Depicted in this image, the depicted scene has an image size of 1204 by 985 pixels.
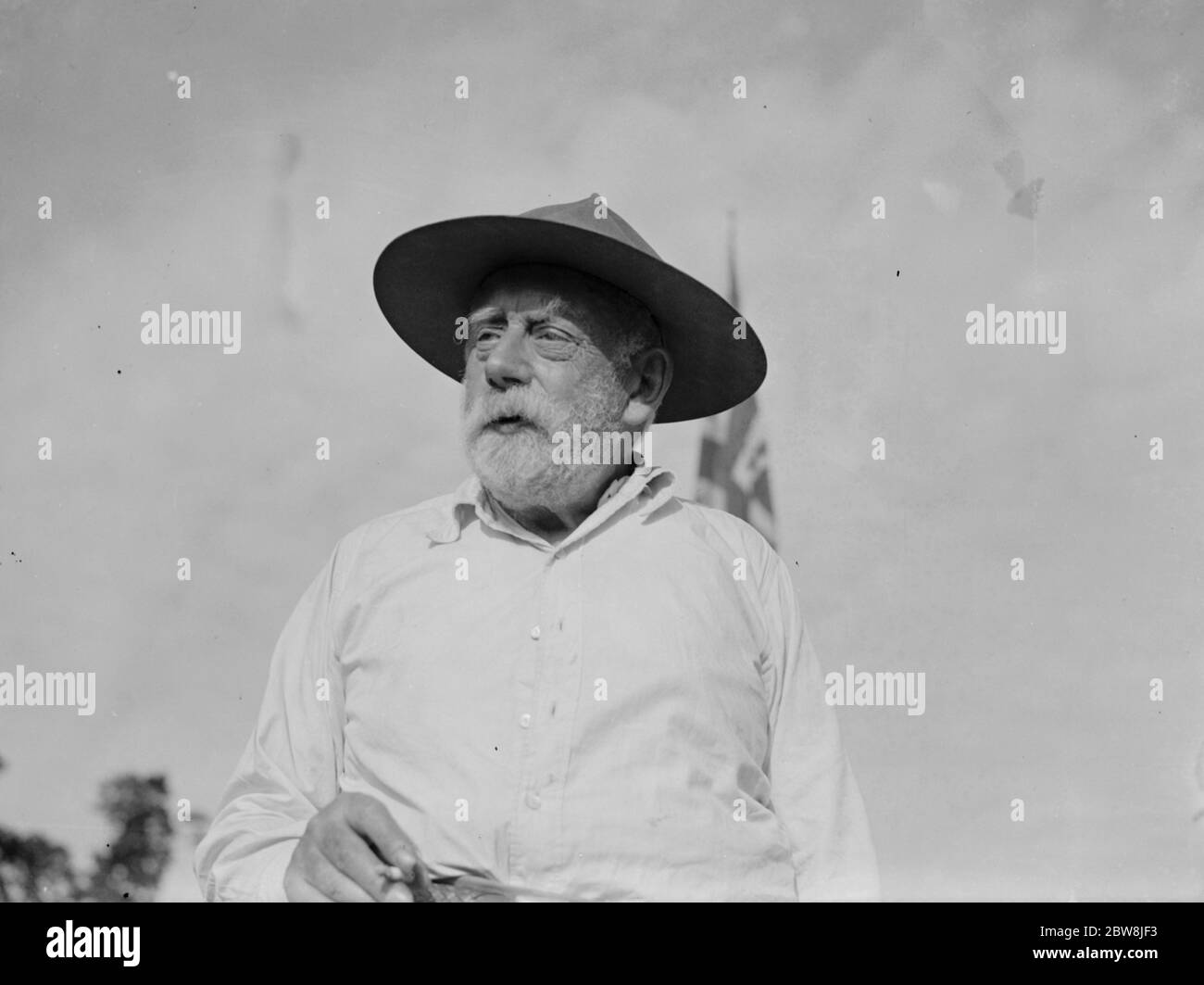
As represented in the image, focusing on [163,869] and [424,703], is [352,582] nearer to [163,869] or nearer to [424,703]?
[424,703]

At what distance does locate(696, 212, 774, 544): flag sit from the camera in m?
3.74

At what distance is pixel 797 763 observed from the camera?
3.21 metres

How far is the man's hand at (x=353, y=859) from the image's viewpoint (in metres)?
2.74

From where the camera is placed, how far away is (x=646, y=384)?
3.49 meters

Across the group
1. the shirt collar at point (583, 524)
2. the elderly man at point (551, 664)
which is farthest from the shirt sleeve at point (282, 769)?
the shirt collar at point (583, 524)

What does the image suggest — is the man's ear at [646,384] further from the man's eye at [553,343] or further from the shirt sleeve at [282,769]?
the shirt sleeve at [282,769]

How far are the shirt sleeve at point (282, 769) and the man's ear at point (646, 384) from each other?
28.4 inches

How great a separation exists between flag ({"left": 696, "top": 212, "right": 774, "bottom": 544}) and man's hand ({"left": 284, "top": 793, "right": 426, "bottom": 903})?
1.25 meters

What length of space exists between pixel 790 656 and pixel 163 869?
136 cm

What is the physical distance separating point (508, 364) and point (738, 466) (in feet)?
2.56

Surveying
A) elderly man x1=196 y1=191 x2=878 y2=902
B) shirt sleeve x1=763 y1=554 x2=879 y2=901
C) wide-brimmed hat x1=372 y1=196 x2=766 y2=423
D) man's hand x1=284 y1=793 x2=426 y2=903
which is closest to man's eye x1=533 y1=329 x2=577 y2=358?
elderly man x1=196 y1=191 x2=878 y2=902

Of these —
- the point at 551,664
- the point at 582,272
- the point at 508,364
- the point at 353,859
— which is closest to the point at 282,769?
the point at 353,859

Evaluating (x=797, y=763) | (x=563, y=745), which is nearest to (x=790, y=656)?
(x=797, y=763)
